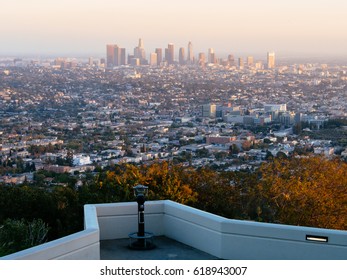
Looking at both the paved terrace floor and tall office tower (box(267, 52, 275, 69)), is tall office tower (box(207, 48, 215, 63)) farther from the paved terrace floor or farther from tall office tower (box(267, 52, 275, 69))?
the paved terrace floor

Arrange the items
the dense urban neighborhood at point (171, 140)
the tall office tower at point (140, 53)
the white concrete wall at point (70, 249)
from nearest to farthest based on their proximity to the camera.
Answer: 1. the white concrete wall at point (70, 249)
2. the dense urban neighborhood at point (171, 140)
3. the tall office tower at point (140, 53)

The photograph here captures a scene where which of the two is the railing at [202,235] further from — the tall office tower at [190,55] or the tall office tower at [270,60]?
the tall office tower at [190,55]

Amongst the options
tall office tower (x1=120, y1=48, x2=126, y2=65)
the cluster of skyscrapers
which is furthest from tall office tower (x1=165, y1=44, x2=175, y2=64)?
tall office tower (x1=120, y1=48, x2=126, y2=65)

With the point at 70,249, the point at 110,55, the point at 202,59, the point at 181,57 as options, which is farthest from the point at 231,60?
the point at 70,249

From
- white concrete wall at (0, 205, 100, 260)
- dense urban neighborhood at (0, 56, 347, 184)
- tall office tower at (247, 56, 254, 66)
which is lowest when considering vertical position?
dense urban neighborhood at (0, 56, 347, 184)

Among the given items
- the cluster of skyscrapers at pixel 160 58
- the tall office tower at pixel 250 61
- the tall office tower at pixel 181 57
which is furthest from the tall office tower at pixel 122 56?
the tall office tower at pixel 250 61

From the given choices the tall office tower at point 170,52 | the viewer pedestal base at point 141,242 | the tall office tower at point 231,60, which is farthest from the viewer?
the tall office tower at point 231,60

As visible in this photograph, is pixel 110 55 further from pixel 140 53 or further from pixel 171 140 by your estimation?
pixel 171 140
